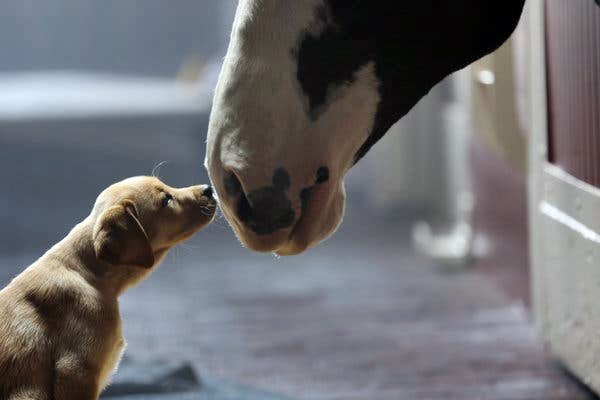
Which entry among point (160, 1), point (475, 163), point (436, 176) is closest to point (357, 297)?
point (475, 163)

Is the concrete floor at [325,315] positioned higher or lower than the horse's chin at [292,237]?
lower

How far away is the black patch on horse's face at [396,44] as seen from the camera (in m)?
0.97

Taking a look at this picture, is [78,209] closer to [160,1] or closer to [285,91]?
[160,1]

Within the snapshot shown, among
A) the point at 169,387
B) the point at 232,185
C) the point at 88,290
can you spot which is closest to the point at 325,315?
the point at 169,387

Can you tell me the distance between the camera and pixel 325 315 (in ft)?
7.38

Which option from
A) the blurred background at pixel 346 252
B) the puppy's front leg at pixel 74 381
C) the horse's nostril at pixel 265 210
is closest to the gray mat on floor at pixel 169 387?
the blurred background at pixel 346 252

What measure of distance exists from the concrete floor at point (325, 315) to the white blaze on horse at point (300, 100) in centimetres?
35

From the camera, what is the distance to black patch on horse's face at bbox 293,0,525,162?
0.97 meters

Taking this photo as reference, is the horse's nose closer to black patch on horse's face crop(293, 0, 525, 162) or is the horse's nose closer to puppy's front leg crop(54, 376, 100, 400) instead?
black patch on horse's face crop(293, 0, 525, 162)

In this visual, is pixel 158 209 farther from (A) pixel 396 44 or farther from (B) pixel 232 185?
(A) pixel 396 44

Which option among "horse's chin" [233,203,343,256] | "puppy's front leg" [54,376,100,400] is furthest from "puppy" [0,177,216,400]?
"horse's chin" [233,203,343,256]

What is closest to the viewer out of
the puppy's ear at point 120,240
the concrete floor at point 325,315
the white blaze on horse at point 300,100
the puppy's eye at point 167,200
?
the white blaze on horse at point 300,100

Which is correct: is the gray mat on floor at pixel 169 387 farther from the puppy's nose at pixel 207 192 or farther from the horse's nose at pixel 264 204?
the horse's nose at pixel 264 204

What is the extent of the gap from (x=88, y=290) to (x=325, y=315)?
4.01 ft
